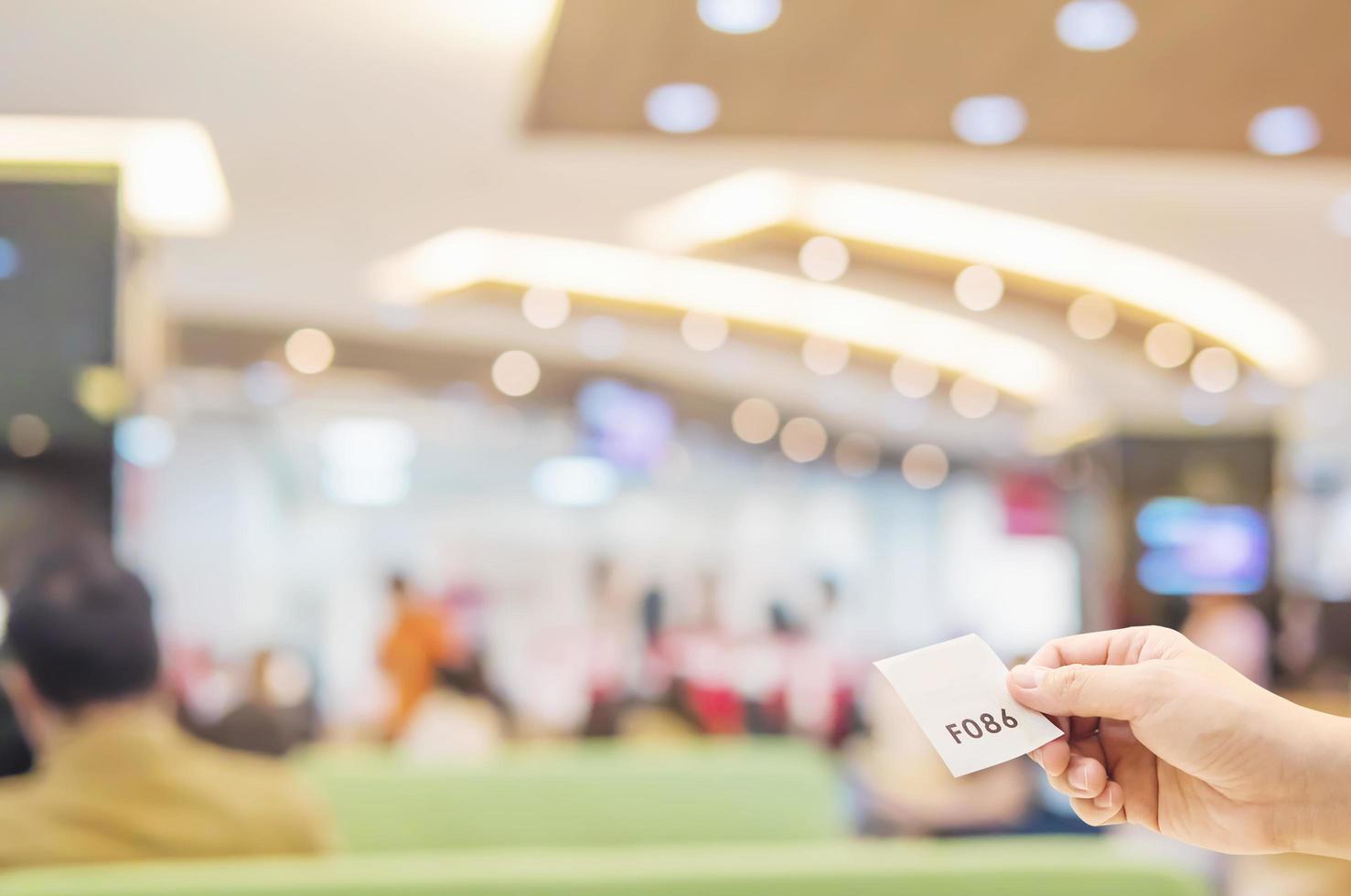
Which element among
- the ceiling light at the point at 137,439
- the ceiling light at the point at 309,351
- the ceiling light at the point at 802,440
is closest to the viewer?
the ceiling light at the point at 137,439

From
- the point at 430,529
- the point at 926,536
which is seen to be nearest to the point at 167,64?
the point at 430,529

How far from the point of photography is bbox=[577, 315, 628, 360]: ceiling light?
8094mm

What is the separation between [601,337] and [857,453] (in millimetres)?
5371

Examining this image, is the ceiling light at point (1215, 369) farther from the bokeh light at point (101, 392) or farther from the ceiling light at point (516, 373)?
the bokeh light at point (101, 392)

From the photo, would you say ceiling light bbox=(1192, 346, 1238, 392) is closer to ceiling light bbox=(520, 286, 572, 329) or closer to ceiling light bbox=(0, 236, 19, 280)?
ceiling light bbox=(520, 286, 572, 329)

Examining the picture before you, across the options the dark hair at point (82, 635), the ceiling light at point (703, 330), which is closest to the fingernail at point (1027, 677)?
the dark hair at point (82, 635)

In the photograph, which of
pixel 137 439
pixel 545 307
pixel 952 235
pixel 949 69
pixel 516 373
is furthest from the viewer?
pixel 516 373

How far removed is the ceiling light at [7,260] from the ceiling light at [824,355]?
202 inches

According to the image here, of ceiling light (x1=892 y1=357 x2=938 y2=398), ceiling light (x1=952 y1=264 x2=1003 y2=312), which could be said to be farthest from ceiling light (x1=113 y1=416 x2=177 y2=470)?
ceiling light (x1=892 y1=357 x2=938 y2=398)

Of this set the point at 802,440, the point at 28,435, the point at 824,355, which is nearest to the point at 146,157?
the point at 28,435

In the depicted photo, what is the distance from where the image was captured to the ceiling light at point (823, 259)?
245 inches

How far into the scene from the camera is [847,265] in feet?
21.8

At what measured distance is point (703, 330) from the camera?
8281mm

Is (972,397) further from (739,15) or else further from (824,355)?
(739,15)
